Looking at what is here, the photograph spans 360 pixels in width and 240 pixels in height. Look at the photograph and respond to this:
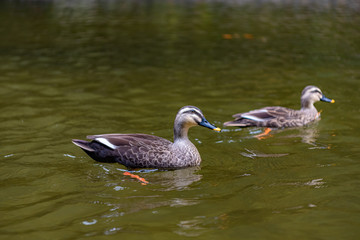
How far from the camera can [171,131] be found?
33.2 ft

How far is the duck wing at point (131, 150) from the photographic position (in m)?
8.07

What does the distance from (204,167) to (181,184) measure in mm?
887

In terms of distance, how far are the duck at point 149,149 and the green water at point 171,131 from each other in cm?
18

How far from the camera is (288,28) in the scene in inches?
931

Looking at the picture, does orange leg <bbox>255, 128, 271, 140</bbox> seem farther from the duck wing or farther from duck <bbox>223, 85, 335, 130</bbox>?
the duck wing

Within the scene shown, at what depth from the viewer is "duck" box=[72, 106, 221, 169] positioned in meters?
8.08

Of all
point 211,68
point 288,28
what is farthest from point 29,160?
point 288,28

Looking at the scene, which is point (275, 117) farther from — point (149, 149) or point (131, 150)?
point (131, 150)

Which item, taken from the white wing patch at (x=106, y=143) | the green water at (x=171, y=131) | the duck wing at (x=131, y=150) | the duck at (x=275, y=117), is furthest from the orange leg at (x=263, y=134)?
the white wing patch at (x=106, y=143)

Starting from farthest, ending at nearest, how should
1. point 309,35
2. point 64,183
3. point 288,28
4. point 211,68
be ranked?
point 288,28 → point 309,35 → point 211,68 → point 64,183

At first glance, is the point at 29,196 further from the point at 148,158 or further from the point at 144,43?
the point at 144,43

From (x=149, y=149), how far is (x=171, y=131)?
2.04 m

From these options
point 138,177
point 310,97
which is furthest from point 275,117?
point 138,177

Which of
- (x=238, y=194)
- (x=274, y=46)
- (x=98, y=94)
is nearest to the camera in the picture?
(x=238, y=194)
